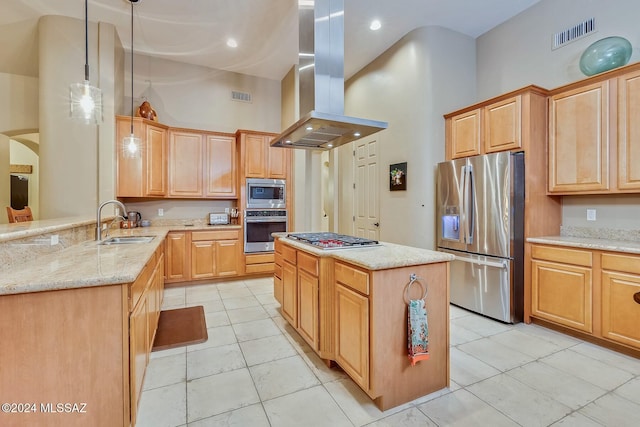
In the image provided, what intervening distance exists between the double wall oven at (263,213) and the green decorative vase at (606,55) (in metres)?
3.87

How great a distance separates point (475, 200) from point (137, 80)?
5078 mm

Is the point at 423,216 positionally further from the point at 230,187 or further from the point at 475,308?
the point at 230,187

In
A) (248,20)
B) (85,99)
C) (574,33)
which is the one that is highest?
(248,20)

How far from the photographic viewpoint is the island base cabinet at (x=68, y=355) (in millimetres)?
1309

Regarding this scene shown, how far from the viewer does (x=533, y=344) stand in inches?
98.9

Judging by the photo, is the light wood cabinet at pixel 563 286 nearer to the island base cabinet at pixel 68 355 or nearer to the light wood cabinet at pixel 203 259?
the island base cabinet at pixel 68 355

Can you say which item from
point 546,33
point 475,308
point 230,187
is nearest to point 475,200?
point 475,308

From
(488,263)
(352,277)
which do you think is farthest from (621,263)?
(352,277)

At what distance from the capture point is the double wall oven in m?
4.52

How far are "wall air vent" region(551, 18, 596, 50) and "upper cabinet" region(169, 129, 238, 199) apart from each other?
14.4ft

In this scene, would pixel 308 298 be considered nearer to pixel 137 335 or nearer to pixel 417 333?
pixel 417 333

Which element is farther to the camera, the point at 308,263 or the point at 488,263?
the point at 488,263

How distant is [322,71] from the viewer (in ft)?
8.15

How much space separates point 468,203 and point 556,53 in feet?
6.23
